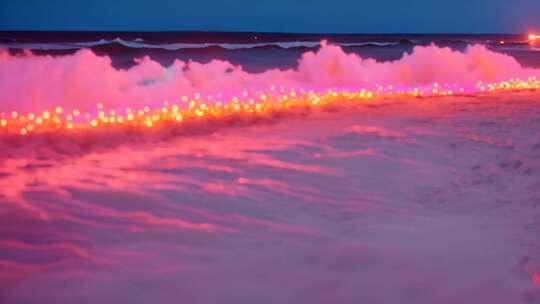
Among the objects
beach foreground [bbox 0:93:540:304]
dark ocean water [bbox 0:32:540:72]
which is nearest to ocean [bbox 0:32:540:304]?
beach foreground [bbox 0:93:540:304]

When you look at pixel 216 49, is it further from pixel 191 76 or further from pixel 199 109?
pixel 199 109

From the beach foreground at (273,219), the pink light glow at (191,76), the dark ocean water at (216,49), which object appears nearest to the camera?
the beach foreground at (273,219)

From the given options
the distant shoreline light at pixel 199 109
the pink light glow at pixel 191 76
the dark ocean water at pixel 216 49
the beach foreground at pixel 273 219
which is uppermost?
the dark ocean water at pixel 216 49

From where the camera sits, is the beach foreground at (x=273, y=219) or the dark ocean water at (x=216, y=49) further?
the dark ocean water at (x=216, y=49)

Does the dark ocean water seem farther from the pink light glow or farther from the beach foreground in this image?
the beach foreground

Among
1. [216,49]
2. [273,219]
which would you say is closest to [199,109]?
[273,219]

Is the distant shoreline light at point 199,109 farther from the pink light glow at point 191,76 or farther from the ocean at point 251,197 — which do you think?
the pink light glow at point 191,76

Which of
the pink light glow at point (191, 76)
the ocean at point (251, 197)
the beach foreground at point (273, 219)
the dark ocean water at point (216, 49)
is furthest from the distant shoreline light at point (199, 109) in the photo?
the dark ocean water at point (216, 49)
